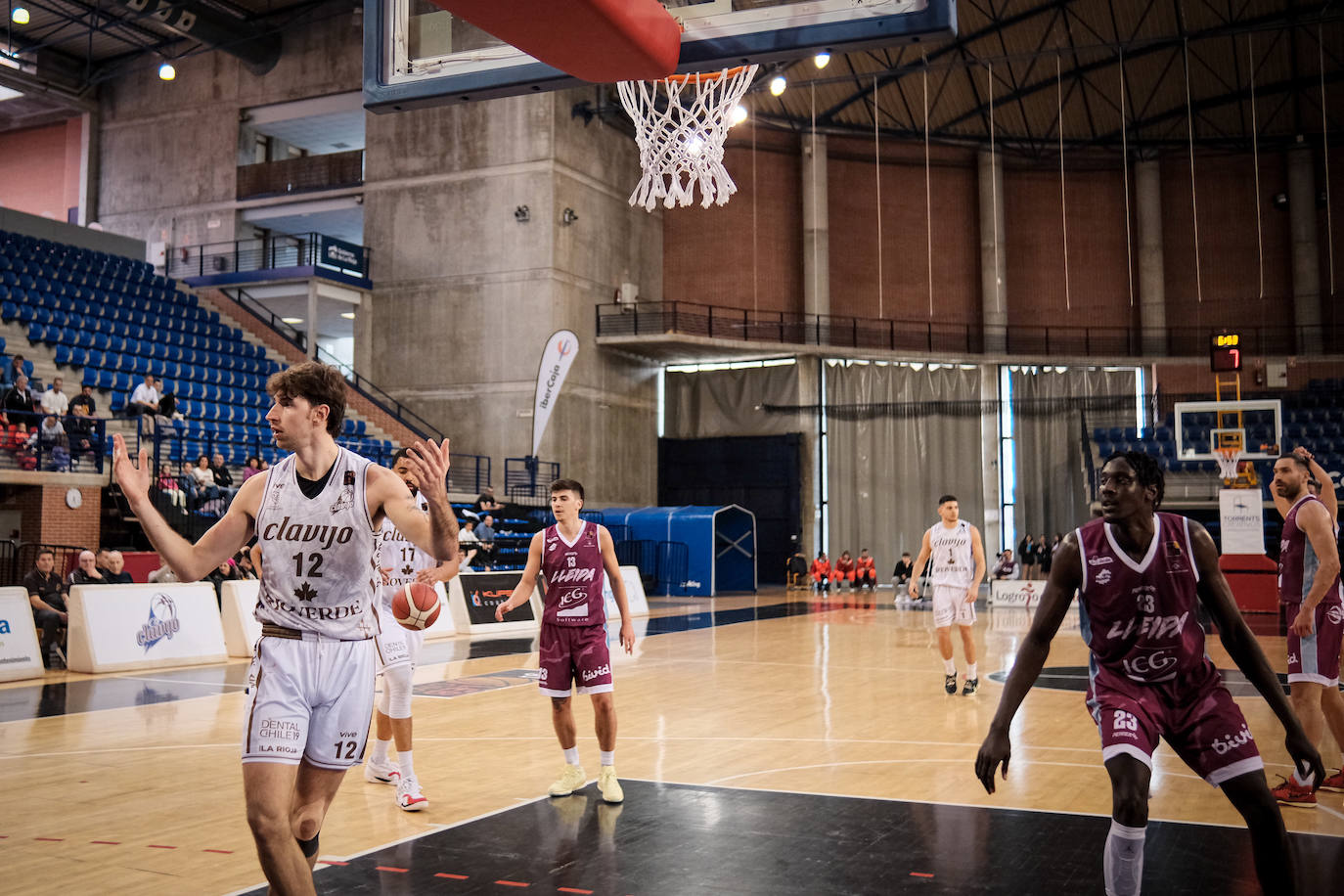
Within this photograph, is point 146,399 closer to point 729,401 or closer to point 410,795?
point 410,795

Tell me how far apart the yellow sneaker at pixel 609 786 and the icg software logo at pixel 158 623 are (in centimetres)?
848

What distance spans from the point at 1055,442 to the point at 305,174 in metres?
21.4

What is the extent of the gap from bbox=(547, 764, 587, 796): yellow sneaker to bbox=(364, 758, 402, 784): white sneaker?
101 centimetres

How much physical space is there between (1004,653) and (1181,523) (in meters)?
11.1

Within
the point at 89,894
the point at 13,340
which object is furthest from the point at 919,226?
the point at 89,894

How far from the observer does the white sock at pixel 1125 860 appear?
153 inches

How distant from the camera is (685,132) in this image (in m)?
11.4

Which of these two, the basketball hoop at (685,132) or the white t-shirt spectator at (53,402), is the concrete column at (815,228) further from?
the basketball hoop at (685,132)

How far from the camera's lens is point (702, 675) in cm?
1259

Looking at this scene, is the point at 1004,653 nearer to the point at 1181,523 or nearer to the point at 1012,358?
the point at 1181,523

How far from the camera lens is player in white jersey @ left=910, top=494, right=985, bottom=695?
11.3 m

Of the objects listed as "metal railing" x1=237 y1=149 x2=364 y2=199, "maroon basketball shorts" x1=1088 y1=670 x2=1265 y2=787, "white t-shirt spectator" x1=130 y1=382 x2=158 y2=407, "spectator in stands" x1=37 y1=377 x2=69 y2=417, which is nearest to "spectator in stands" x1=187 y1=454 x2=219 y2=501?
"spectator in stands" x1=37 y1=377 x2=69 y2=417

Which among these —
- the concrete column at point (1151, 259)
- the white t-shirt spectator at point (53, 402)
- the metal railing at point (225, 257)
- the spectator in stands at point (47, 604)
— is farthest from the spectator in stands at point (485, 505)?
the concrete column at point (1151, 259)

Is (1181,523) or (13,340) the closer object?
(1181,523)
